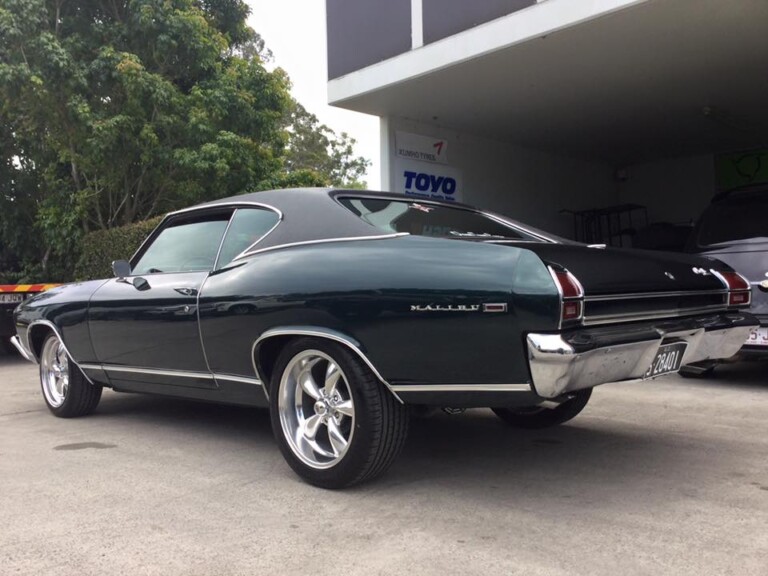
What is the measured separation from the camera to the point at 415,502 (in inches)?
125

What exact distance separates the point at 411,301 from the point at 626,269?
102cm

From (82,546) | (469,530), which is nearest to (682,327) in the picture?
(469,530)

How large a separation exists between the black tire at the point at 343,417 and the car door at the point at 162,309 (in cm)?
66

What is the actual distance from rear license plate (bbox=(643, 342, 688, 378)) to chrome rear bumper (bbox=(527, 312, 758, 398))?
3 cm

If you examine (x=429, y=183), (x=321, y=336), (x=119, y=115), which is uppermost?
(x=119, y=115)

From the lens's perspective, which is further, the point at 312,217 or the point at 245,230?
the point at 245,230

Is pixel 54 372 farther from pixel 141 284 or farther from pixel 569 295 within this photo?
pixel 569 295

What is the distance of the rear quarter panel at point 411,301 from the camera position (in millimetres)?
→ 2797

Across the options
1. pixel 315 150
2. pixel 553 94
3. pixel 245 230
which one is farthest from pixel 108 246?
pixel 315 150

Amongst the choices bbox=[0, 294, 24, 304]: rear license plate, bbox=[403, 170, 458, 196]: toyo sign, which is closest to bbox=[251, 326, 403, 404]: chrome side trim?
bbox=[0, 294, 24, 304]: rear license plate

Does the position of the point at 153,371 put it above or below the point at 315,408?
above

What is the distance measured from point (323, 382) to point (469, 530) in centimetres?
109

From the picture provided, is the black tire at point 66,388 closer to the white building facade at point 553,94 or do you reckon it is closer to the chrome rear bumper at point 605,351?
the chrome rear bumper at point 605,351

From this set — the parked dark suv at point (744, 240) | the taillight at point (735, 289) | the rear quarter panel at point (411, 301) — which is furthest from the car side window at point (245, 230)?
the parked dark suv at point (744, 240)
